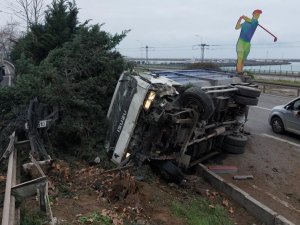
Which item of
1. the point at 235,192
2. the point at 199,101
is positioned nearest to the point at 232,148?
the point at 235,192

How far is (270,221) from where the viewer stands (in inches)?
242

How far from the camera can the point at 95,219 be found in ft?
15.3

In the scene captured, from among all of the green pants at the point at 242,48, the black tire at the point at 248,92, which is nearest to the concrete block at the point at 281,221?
the black tire at the point at 248,92

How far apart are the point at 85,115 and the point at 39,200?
11.9 ft

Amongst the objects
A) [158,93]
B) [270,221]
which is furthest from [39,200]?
[270,221]

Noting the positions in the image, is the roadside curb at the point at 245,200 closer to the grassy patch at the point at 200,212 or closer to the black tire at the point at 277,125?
the grassy patch at the point at 200,212

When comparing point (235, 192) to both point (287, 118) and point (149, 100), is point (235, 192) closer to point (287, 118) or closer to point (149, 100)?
point (149, 100)

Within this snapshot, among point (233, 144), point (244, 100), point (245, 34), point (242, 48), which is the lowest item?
point (233, 144)

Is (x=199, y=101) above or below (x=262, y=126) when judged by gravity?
above

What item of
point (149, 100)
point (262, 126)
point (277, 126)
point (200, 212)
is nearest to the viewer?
point (200, 212)

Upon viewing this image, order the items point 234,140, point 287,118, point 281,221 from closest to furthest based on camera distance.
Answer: point 281,221 → point 234,140 → point 287,118

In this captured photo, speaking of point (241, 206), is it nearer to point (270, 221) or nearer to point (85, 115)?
point (270, 221)

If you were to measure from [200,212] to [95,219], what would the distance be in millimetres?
2148

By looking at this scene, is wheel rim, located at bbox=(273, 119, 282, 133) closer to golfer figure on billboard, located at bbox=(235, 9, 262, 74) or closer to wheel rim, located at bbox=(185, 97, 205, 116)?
wheel rim, located at bbox=(185, 97, 205, 116)
